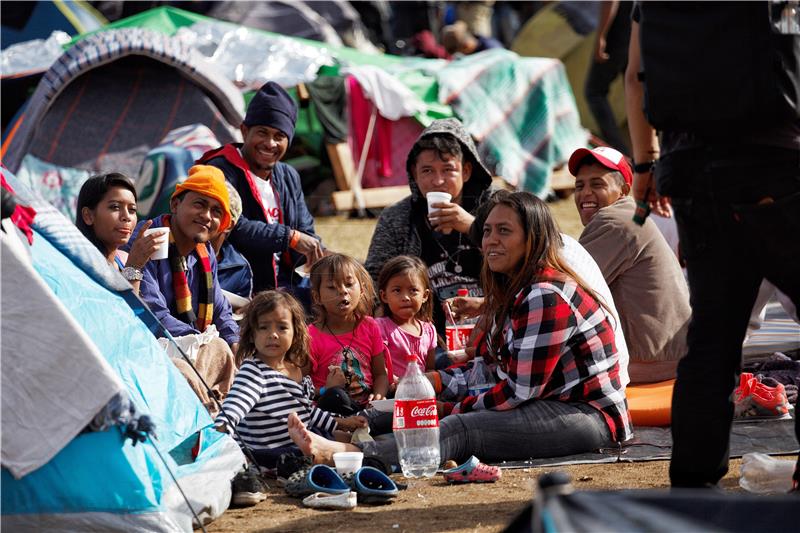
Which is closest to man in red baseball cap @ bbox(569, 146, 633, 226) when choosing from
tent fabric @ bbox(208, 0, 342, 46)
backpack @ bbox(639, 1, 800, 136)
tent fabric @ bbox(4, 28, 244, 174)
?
Answer: backpack @ bbox(639, 1, 800, 136)

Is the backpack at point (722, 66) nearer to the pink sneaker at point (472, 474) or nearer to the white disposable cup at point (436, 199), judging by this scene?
the pink sneaker at point (472, 474)

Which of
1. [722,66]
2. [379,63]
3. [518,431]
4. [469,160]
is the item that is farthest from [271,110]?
[379,63]

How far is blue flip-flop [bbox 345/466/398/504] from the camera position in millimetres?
4141

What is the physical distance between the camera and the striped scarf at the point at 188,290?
5.32 meters

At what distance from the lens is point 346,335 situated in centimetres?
528

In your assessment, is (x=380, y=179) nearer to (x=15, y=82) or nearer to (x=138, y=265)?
(x=15, y=82)

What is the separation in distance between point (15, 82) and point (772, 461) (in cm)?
806

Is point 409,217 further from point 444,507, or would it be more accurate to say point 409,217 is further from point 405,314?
point 444,507

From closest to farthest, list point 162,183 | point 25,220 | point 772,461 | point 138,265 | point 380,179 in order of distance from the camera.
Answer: point 25,220, point 772,461, point 138,265, point 162,183, point 380,179

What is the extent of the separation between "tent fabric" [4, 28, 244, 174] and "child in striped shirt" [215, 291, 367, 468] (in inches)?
183

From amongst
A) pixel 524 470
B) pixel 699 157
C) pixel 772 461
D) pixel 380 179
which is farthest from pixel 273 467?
pixel 380 179

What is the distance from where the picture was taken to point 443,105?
11000mm

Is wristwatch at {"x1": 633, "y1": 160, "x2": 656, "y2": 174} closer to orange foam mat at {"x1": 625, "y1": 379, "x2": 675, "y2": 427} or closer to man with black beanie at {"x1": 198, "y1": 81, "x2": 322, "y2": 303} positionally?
orange foam mat at {"x1": 625, "y1": 379, "x2": 675, "y2": 427}

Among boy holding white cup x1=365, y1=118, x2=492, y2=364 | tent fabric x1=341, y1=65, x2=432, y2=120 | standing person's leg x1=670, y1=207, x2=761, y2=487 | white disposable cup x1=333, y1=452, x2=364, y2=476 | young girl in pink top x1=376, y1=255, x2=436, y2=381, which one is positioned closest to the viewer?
standing person's leg x1=670, y1=207, x2=761, y2=487
